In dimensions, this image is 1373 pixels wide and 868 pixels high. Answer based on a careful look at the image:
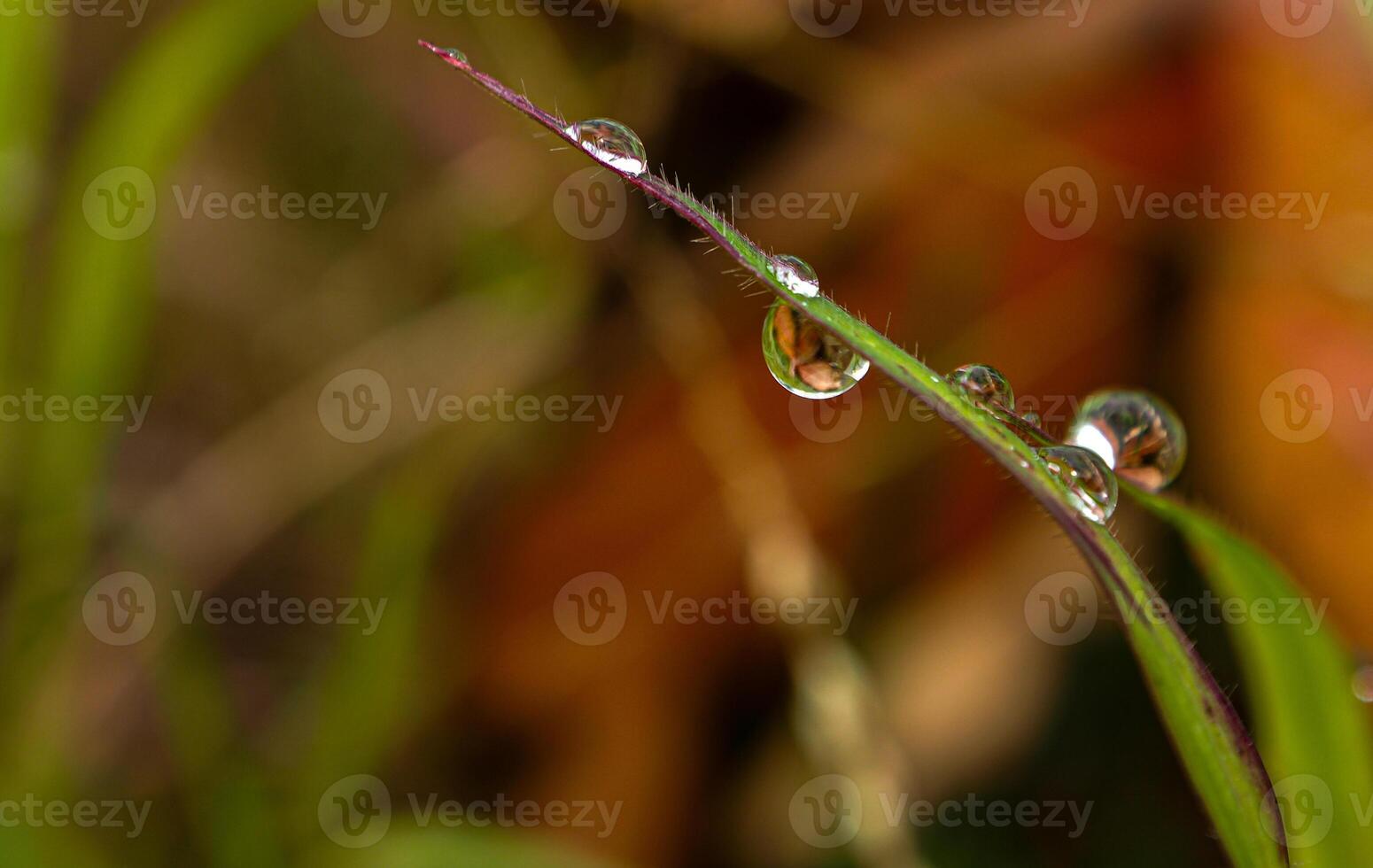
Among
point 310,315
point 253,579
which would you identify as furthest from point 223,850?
point 310,315

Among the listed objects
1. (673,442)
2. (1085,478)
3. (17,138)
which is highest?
(17,138)

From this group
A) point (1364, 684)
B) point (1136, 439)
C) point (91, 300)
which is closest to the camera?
point (1136, 439)

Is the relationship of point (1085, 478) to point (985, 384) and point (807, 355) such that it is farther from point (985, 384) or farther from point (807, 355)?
point (807, 355)

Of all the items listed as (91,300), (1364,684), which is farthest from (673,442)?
(1364,684)

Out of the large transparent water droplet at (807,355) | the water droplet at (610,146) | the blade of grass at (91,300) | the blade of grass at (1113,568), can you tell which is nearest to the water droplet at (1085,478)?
the blade of grass at (1113,568)

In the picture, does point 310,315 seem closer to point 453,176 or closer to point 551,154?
point 453,176

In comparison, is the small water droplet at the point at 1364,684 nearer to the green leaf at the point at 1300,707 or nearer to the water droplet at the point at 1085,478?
the green leaf at the point at 1300,707

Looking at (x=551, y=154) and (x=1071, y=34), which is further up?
(x=1071, y=34)
